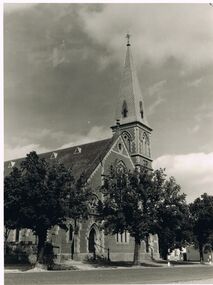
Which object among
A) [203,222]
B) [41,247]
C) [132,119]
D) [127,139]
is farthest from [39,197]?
[132,119]

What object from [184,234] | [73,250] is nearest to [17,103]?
[73,250]

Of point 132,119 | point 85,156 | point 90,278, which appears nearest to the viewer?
point 90,278

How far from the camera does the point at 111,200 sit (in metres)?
39.2

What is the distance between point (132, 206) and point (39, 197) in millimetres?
11670

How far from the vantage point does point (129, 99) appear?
71125mm

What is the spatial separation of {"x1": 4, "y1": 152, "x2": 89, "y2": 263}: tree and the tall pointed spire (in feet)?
127

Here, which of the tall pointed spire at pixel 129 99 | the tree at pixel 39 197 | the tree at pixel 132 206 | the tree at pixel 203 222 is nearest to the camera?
the tree at pixel 39 197

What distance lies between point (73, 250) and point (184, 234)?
13.2m

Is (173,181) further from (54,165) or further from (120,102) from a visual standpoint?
(120,102)

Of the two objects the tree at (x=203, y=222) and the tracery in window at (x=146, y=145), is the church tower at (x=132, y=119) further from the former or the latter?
the tree at (x=203, y=222)

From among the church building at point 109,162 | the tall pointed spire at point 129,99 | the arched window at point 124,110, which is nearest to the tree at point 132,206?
the church building at point 109,162

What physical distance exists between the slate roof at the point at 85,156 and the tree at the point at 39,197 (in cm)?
1611

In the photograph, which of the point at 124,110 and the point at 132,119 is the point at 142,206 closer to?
the point at 132,119

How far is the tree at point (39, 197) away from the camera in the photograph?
2911 cm
